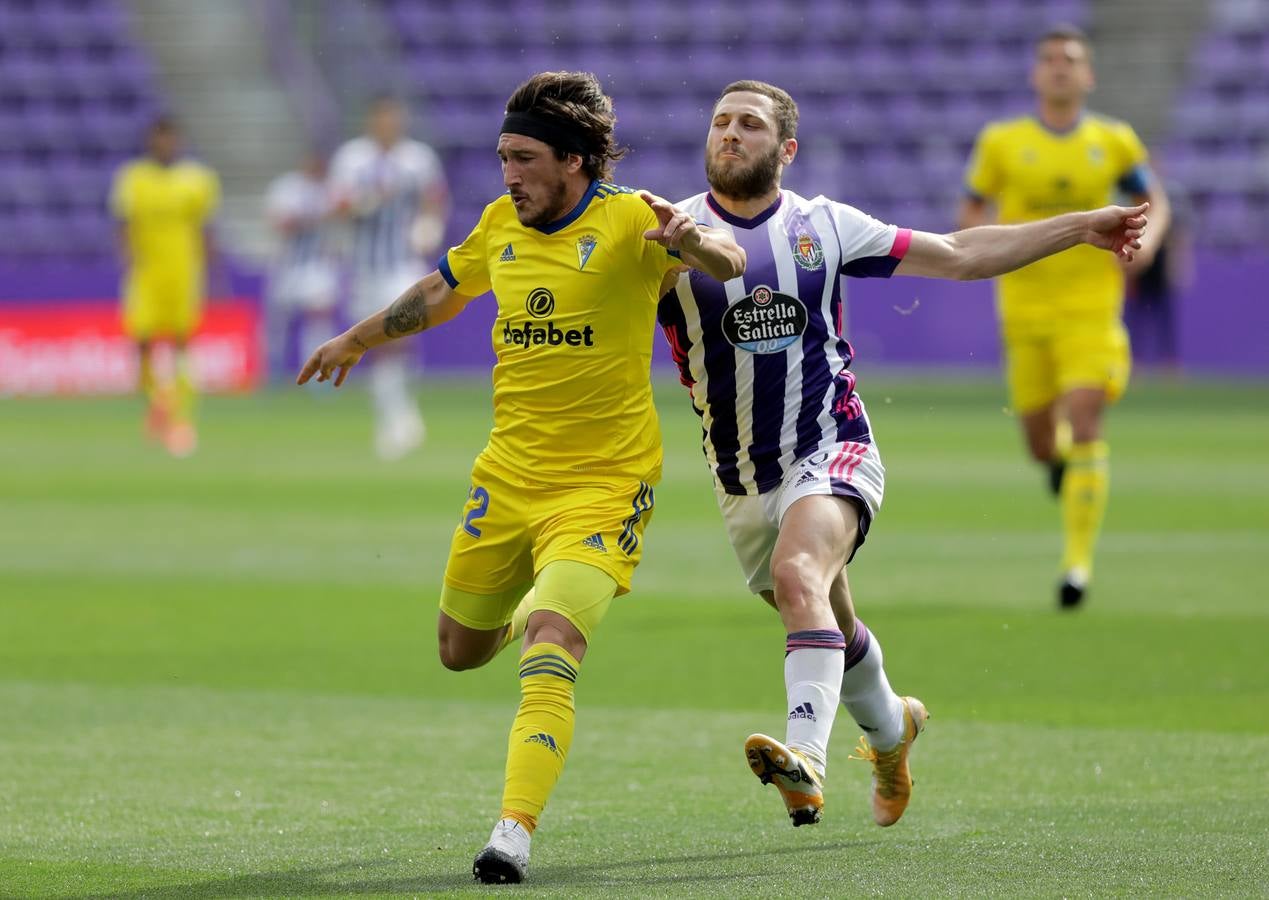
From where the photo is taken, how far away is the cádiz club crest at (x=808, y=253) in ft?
18.2

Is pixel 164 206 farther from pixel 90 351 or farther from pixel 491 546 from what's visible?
pixel 491 546

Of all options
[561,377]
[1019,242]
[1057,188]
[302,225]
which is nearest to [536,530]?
[561,377]

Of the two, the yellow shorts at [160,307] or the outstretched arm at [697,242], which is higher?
the outstretched arm at [697,242]

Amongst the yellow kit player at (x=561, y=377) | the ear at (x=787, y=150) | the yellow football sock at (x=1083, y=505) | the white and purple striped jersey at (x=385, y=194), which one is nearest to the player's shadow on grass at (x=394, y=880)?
the yellow kit player at (x=561, y=377)

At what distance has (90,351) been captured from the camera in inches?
1077

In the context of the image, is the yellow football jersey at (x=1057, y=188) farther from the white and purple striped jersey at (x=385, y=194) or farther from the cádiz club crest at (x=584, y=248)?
the white and purple striped jersey at (x=385, y=194)

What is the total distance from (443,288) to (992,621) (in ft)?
14.6

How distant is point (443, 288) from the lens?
18.2 feet

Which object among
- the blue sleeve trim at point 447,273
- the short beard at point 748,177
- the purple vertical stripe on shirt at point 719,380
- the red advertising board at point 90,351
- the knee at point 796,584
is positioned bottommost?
the red advertising board at point 90,351

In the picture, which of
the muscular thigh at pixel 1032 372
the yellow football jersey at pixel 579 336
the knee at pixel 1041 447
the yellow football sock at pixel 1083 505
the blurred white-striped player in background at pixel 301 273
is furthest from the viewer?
the blurred white-striped player in background at pixel 301 273

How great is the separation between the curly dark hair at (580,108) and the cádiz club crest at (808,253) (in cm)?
54

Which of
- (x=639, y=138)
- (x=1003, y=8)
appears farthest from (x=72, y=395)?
(x=1003, y=8)

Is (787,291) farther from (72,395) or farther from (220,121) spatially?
(220,121)

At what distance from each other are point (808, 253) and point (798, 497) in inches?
25.9
